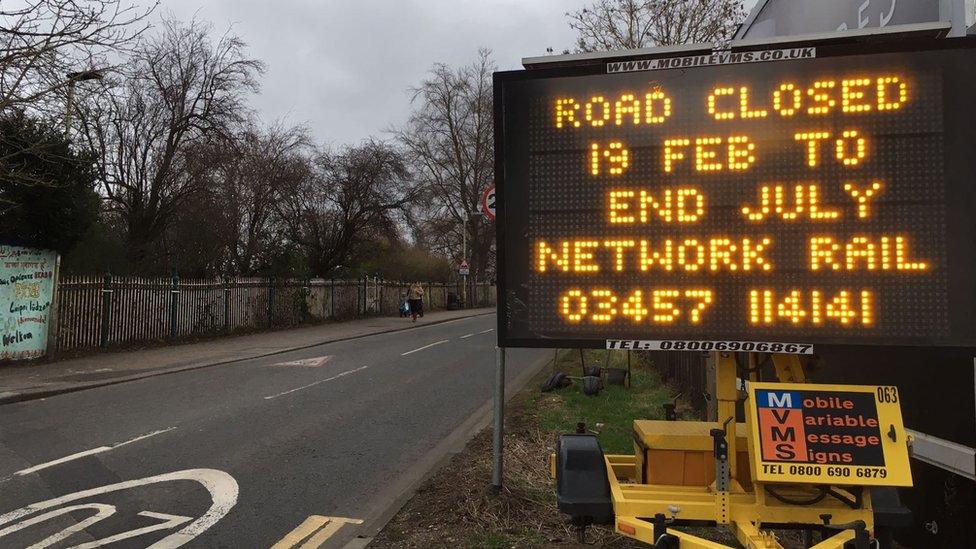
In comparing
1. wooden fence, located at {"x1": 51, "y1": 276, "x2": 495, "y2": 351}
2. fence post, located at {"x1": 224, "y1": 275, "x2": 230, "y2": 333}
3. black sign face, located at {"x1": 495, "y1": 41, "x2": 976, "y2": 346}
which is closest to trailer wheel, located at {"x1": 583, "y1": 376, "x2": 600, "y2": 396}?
black sign face, located at {"x1": 495, "y1": 41, "x2": 976, "y2": 346}

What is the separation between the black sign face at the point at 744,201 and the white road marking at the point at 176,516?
2858 mm

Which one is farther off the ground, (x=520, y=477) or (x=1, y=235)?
(x=1, y=235)

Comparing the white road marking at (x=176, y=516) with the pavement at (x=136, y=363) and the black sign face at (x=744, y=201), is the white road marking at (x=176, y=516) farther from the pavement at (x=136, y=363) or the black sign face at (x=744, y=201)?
the pavement at (x=136, y=363)

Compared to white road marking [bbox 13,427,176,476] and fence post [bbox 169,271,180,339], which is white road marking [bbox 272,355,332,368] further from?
white road marking [bbox 13,427,176,476]

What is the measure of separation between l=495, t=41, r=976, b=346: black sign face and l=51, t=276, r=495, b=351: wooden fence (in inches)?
533

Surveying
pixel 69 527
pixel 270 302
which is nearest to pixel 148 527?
pixel 69 527

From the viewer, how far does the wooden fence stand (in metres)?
13.5

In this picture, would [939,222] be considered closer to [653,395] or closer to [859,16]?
[859,16]

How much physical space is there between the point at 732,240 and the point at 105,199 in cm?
2650

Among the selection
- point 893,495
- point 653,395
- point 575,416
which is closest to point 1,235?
point 575,416

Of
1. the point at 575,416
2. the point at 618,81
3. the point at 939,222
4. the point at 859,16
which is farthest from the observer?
the point at 575,416

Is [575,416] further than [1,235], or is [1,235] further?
[1,235]

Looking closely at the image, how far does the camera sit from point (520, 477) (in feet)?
16.6

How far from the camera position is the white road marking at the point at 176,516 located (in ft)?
13.5
